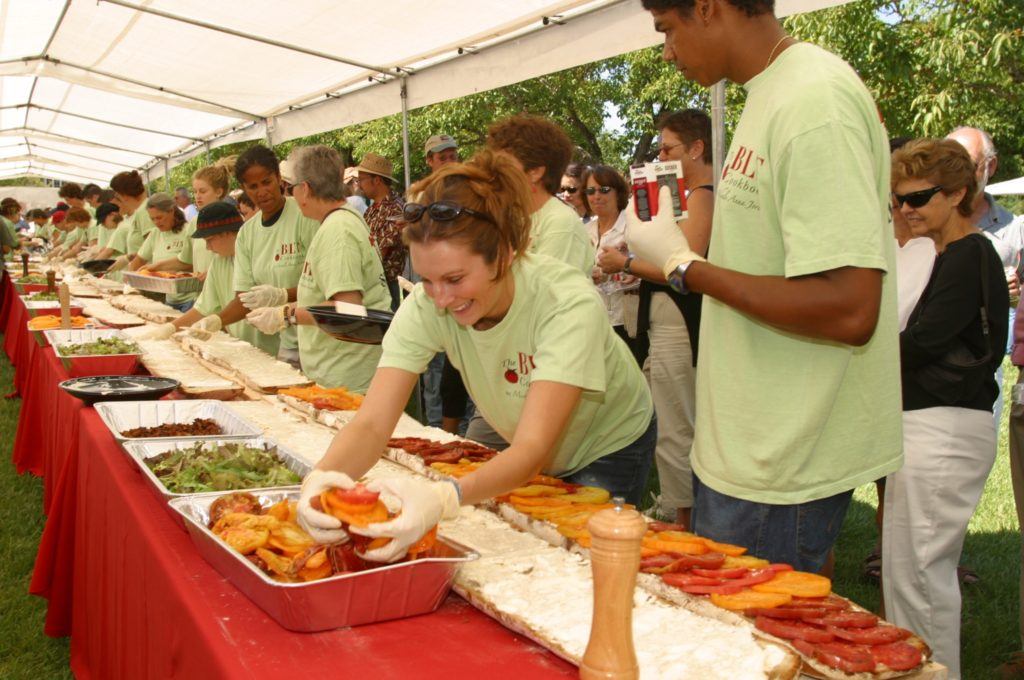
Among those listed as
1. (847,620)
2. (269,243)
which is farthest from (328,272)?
(847,620)

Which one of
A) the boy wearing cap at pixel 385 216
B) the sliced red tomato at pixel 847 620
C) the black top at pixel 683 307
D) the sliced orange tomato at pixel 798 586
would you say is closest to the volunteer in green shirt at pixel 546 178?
the black top at pixel 683 307

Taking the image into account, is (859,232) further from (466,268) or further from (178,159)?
(178,159)

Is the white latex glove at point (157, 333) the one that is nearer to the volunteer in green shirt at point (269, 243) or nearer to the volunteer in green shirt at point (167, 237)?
the volunteer in green shirt at point (269, 243)

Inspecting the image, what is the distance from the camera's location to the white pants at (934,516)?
2.31 metres

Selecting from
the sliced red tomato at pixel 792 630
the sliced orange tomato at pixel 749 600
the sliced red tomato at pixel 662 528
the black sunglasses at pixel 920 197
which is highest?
the black sunglasses at pixel 920 197

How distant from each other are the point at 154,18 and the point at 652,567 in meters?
6.81

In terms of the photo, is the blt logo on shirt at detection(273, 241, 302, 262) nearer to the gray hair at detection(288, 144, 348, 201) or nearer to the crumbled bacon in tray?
the gray hair at detection(288, 144, 348, 201)

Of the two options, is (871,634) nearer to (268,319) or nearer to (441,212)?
(441,212)

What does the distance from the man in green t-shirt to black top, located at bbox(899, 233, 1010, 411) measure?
874 millimetres

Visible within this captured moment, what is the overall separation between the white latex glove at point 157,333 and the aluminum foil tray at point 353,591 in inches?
136

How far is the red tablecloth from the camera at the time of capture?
3.88 feet

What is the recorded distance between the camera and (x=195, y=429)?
2.53m

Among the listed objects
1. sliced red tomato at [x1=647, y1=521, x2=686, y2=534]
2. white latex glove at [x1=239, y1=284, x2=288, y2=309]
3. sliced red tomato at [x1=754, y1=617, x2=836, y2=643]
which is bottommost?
sliced red tomato at [x1=754, y1=617, x2=836, y2=643]

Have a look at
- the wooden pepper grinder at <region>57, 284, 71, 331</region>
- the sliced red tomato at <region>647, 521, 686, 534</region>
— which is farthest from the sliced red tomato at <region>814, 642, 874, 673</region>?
the wooden pepper grinder at <region>57, 284, 71, 331</region>
